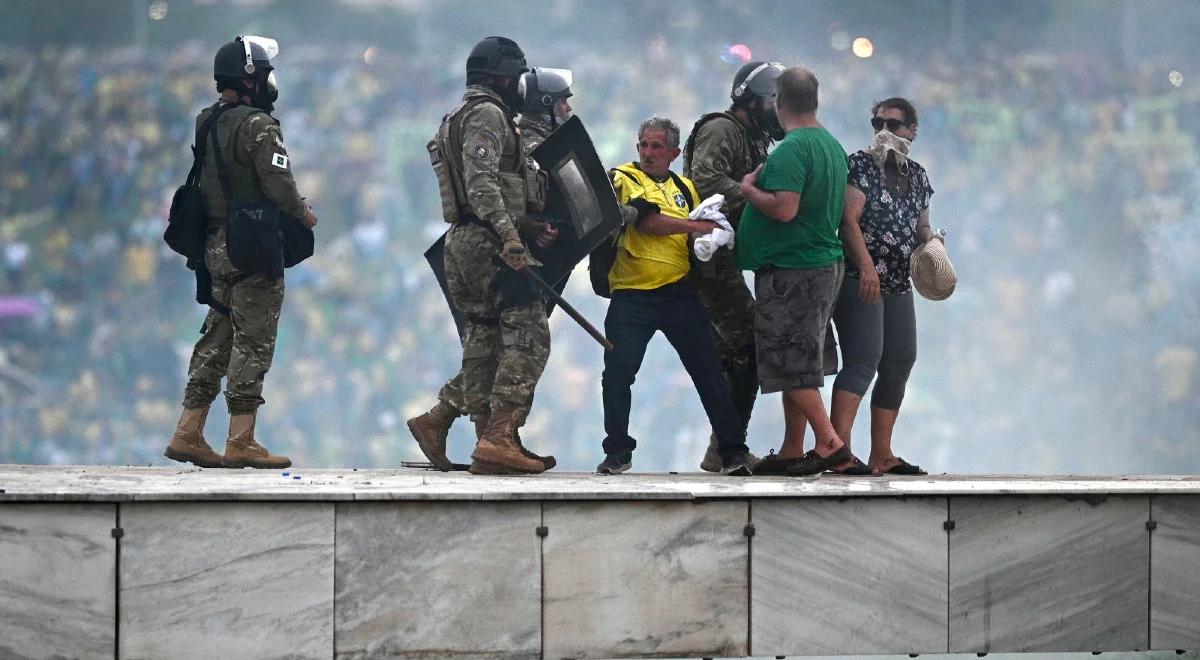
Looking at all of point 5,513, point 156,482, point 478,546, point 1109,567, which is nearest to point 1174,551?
point 1109,567

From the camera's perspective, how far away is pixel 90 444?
12.0m

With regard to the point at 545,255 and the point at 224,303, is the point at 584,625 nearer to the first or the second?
the point at 545,255

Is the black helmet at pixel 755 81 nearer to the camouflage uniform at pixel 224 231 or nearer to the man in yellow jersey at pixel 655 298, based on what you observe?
the man in yellow jersey at pixel 655 298

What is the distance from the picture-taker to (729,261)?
6410mm

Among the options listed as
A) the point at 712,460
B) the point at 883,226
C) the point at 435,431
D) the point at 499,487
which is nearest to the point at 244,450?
the point at 435,431

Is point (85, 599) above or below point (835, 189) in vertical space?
below

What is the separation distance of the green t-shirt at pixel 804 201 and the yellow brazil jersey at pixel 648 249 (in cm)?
44

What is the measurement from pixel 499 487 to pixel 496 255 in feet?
4.44

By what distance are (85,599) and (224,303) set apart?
2.16m

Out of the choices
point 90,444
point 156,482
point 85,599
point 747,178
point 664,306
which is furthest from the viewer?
point 90,444

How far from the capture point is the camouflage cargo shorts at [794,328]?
5812mm

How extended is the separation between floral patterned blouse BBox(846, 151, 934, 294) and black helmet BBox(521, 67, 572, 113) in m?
1.26

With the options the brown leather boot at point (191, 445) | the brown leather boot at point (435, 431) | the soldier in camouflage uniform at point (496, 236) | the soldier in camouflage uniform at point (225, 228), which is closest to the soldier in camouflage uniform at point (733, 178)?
the soldier in camouflage uniform at point (496, 236)

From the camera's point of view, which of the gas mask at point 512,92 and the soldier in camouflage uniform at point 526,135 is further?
the soldier in camouflage uniform at point 526,135
